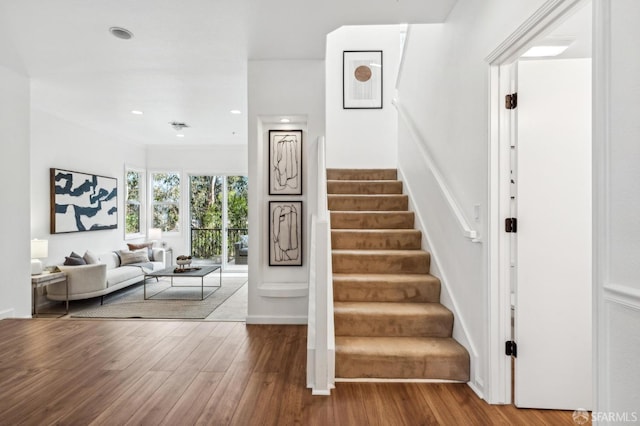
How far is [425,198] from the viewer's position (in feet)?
10.9

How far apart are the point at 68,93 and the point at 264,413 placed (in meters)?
4.91

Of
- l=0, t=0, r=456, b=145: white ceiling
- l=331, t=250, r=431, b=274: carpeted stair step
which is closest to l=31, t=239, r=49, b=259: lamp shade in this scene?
l=0, t=0, r=456, b=145: white ceiling

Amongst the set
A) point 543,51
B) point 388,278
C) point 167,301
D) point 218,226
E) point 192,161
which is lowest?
point 167,301

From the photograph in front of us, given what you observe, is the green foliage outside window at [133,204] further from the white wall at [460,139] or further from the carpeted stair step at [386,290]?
the white wall at [460,139]

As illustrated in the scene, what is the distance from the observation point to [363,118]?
5414 mm

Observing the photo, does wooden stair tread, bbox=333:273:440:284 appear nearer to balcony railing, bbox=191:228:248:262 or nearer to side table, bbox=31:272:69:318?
side table, bbox=31:272:69:318

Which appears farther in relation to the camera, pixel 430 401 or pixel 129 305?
pixel 129 305

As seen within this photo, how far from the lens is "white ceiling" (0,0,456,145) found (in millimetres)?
2699

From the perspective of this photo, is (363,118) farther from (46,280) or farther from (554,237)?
(46,280)

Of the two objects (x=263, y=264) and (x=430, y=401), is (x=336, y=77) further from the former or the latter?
(x=430, y=401)

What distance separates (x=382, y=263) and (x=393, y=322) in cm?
64

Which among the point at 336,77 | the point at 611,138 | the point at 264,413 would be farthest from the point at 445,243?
the point at 336,77

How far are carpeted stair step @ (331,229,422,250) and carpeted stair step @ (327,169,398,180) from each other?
1.45 metres

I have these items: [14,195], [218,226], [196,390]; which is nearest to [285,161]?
[196,390]
